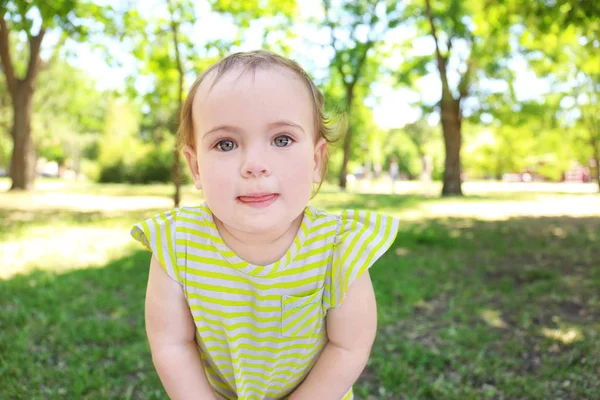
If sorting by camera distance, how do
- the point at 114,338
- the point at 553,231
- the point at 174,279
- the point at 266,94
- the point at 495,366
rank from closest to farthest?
the point at 266,94 → the point at 174,279 → the point at 495,366 → the point at 114,338 → the point at 553,231

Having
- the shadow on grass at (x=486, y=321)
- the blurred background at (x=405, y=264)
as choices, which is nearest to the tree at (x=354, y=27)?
the blurred background at (x=405, y=264)

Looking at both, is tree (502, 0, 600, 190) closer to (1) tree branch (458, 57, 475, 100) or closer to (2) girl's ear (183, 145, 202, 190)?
(1) tree branch (458, 57, 475, 100)

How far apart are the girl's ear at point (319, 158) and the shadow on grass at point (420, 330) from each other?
1867mm

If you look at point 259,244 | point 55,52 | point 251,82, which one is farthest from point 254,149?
point 55,52

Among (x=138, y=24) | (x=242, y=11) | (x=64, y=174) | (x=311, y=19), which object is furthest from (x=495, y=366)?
(x=64, y=174)

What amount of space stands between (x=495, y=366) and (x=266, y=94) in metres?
2.77

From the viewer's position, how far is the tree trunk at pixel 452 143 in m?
20.3

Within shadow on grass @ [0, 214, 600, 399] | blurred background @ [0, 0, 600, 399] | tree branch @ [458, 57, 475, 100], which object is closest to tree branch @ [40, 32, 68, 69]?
blurred background @ [0, 0, 600, 399]

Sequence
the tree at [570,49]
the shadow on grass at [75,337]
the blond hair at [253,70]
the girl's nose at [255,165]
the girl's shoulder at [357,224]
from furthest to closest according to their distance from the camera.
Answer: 1. the tree at [570,49]
2. the shadow on grass at [75,337]
3. the girl's shoulder at [357,224]
4. the blond hair at [253,70]
5. the girl's nose at [255,165]

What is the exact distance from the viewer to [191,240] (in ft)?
4.90

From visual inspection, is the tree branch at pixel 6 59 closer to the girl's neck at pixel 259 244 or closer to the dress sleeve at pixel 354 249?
the girl's neck at pixel 259 244

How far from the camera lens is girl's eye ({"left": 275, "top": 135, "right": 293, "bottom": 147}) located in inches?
54.4

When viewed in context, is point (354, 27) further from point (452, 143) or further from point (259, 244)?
point (259, 244)

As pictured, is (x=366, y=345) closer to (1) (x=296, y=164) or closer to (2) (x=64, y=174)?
(1) (x=296, y=164)
